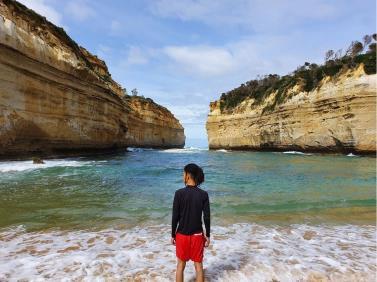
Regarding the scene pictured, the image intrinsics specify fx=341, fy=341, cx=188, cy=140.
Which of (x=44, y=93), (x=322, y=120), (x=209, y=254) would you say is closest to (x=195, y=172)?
Result: (x=209, y=254)

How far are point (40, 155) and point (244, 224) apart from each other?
17715 mm

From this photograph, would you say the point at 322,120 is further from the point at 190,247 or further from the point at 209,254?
the point at 190,247

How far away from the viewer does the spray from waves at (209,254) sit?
4.14 m

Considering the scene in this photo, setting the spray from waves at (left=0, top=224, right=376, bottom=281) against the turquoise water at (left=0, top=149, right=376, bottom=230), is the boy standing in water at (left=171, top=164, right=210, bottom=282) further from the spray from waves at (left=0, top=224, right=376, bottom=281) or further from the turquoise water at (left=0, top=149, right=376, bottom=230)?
the turquoise water at (left=0, top=149, right=376, bottom=230)

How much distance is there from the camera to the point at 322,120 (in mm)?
32906

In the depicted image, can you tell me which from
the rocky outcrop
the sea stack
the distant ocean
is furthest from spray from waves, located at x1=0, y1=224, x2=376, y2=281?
the sea stack

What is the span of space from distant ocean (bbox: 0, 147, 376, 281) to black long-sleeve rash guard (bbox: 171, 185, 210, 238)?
0.83 meters

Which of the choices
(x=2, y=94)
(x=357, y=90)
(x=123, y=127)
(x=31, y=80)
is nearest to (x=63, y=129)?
(x=31, y=80)

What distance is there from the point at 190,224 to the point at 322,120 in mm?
32179

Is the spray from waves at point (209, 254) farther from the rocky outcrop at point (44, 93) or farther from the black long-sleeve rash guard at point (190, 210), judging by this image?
the rocky outcrop at point (44, 93)

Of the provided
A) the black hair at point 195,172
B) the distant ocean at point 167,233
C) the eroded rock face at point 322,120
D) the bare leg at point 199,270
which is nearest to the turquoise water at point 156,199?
the distant ocean at point 167,233

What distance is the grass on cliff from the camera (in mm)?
31553

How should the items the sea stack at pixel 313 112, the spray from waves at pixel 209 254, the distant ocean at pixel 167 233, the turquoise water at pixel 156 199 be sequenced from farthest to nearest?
1. the sea stack at pixel 313 112
2. the turquoise water at pixel 156 199
3. the distant ocean at pixel 167 233
4. the spray from waves at pixel 209 254

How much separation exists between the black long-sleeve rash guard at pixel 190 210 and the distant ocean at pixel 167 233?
32.8 inches
